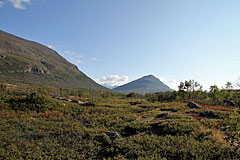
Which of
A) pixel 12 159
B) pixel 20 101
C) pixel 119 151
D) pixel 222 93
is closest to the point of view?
pixel 12 159

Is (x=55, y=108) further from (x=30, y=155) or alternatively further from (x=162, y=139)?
(x=162, y=139)

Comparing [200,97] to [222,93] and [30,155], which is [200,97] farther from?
[30,155]

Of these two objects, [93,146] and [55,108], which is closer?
[93,146]

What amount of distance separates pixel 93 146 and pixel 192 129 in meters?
9.57

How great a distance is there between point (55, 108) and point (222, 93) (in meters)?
62.7

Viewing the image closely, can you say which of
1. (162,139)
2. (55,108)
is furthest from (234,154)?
(55,108)

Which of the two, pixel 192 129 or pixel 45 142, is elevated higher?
pixel 192 129

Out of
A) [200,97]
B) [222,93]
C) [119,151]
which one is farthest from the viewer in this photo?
[200,97]

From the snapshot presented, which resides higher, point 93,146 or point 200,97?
point 200,97

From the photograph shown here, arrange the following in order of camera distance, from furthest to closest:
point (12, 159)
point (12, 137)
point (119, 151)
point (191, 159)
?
point (12, 137), point (119, 151), point (12, 159), point (191, 159)

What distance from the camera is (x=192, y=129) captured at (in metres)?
13.0

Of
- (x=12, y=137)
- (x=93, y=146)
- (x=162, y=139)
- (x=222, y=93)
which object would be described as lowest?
(x=12, y=137)

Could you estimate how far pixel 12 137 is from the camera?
12.8m

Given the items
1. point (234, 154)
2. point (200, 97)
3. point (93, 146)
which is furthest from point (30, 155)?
point (200, 97)
